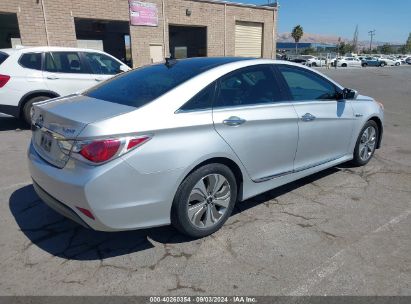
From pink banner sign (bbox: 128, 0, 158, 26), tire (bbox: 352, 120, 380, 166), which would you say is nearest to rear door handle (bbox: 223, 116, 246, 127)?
tire (bbox: 352, 120, 380, 166)

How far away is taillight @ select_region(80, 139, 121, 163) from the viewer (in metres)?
2.44

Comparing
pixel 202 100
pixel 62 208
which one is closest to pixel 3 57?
pixel 62 208

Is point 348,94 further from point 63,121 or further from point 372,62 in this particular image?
point 372,62

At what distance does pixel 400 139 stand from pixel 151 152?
236 inches

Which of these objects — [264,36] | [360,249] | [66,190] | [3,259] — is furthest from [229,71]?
[264,36]

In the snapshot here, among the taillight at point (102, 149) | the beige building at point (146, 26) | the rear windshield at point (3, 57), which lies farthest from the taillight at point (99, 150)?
the beige building at point (146, 26)

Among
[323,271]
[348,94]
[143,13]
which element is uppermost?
[143,13]

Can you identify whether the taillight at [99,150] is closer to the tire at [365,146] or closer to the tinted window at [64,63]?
the tire at [365,146]

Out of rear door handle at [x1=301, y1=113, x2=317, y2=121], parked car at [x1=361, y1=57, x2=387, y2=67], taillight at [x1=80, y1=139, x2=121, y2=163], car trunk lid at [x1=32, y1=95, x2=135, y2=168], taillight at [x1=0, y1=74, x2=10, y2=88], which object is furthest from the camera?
parked car at [x1=361, y1=57, x2=387, y2=67]

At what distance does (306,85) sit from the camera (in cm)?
408

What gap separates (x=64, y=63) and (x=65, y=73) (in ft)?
0.78

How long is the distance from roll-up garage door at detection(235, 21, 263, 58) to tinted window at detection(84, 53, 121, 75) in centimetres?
1571

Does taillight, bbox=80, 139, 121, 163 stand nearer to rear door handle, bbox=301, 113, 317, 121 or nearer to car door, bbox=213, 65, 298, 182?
car door, bbox=213, 65, 298, 182

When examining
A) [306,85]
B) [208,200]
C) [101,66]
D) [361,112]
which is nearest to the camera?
[208,200]
